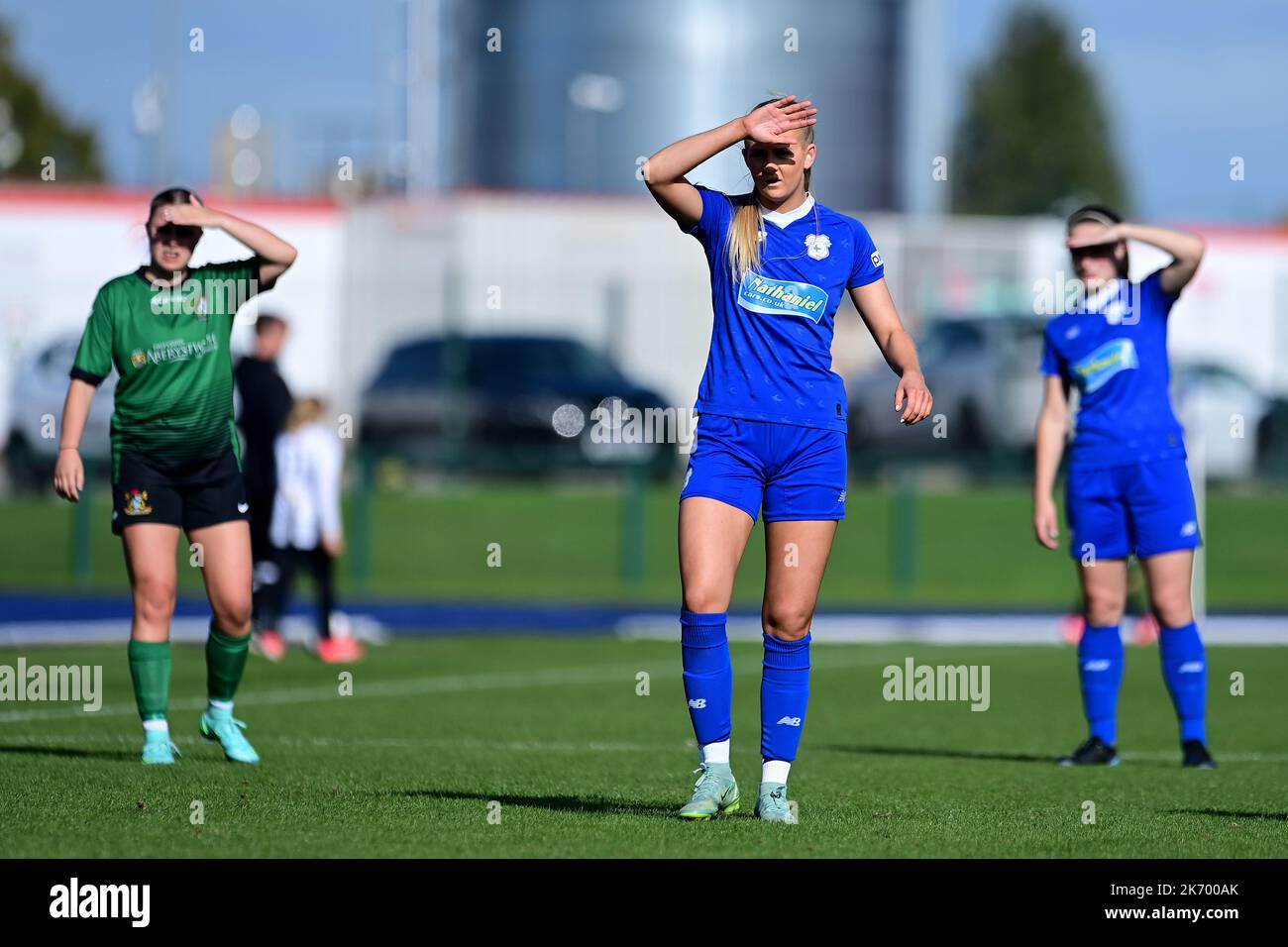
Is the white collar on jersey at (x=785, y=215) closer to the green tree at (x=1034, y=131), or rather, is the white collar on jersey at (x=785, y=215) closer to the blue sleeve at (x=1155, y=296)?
the blue sleeve at (x=1155, y=296)

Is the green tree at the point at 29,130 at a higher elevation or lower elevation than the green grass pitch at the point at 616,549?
higher

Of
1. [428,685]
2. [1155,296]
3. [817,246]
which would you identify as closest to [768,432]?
[817,246]

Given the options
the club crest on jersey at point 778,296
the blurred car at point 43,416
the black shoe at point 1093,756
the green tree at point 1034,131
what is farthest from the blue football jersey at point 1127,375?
the green tree at point 1034,131

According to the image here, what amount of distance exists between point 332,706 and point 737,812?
15.7 feet

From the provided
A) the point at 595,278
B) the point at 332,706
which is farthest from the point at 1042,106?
the point at 332,706

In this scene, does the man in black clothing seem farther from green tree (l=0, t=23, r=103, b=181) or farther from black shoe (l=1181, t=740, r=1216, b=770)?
green tree (l=0, t=23, r=103, b=181)

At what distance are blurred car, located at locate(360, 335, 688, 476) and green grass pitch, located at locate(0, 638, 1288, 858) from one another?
12187mm

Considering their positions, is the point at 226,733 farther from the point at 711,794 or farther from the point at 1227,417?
the point at 1227,417

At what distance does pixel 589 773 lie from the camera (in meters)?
8.38

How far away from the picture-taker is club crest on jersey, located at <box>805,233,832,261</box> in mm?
6762

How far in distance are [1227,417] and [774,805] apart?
67.7 feet

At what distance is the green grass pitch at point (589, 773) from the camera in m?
6.27

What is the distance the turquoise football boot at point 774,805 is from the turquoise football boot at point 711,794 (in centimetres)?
11

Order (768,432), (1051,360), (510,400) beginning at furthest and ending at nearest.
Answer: (510,400) < (1051,360) < (768,432)
